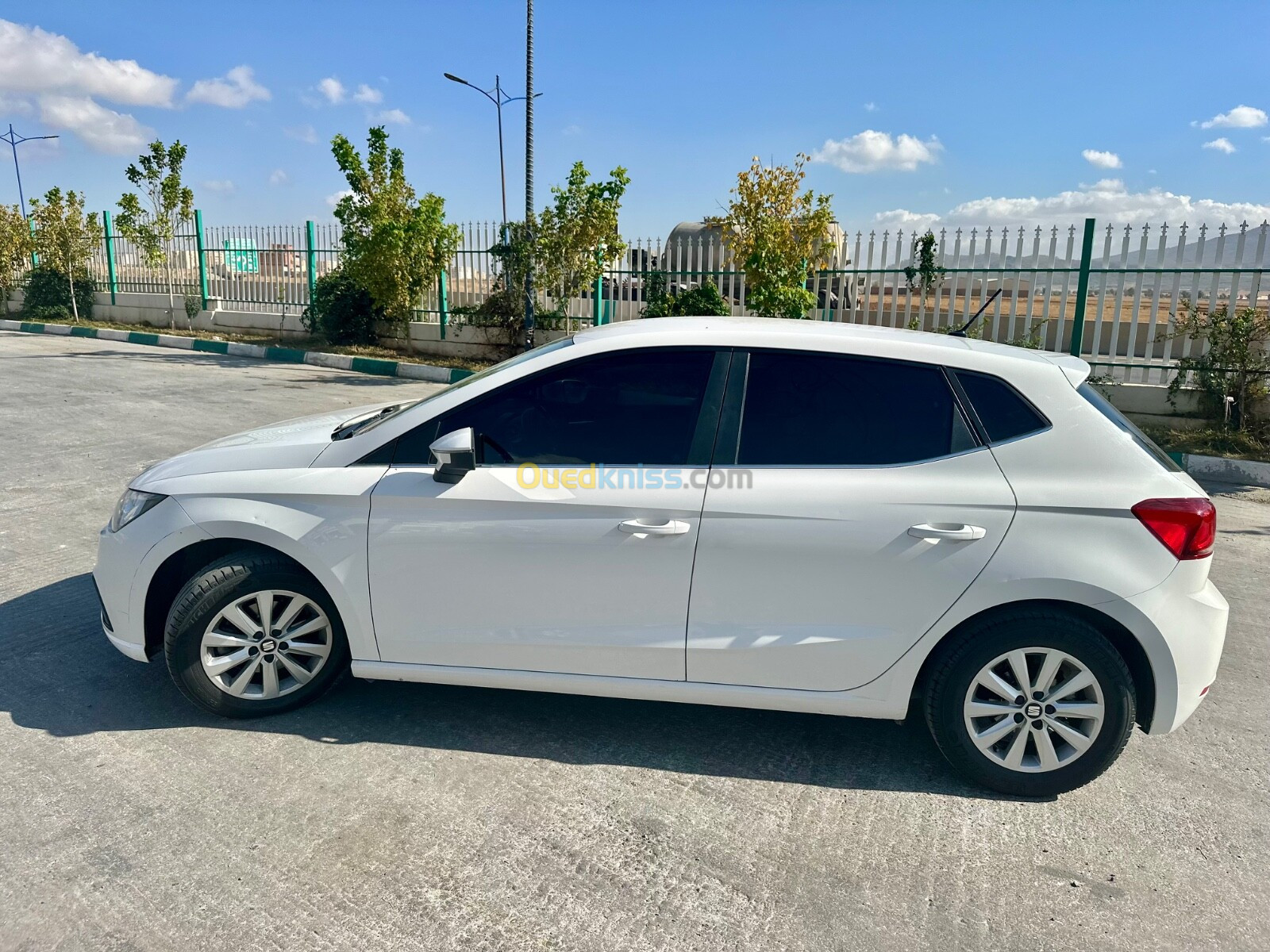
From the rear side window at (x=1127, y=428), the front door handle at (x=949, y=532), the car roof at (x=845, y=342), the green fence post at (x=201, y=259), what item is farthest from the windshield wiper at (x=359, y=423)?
the green fence post at (x=201, y=259)

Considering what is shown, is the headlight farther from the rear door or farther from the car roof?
the rear door

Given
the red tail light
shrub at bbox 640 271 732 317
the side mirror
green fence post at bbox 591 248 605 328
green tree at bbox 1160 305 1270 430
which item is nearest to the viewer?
the red tail light

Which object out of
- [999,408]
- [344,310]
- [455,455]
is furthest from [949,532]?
[344,310]

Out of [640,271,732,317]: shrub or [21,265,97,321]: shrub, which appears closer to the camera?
[640,271,732,317]: shrub

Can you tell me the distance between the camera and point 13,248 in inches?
885

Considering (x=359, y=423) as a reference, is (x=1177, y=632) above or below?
below

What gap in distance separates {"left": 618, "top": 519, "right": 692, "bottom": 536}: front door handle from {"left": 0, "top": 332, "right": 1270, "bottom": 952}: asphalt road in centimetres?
81

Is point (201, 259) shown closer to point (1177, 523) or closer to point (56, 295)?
point (56, 295)

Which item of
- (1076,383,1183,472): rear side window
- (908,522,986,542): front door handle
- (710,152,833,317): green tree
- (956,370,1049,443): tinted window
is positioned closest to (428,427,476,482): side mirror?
(908,522,986,542): front door handle

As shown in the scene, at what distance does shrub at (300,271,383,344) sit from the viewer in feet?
57.1

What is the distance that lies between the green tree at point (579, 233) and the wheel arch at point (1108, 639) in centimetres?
1184

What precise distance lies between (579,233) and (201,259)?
36.0 ft

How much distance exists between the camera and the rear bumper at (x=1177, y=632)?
3014mm

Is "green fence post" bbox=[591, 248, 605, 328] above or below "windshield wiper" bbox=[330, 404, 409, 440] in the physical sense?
above
